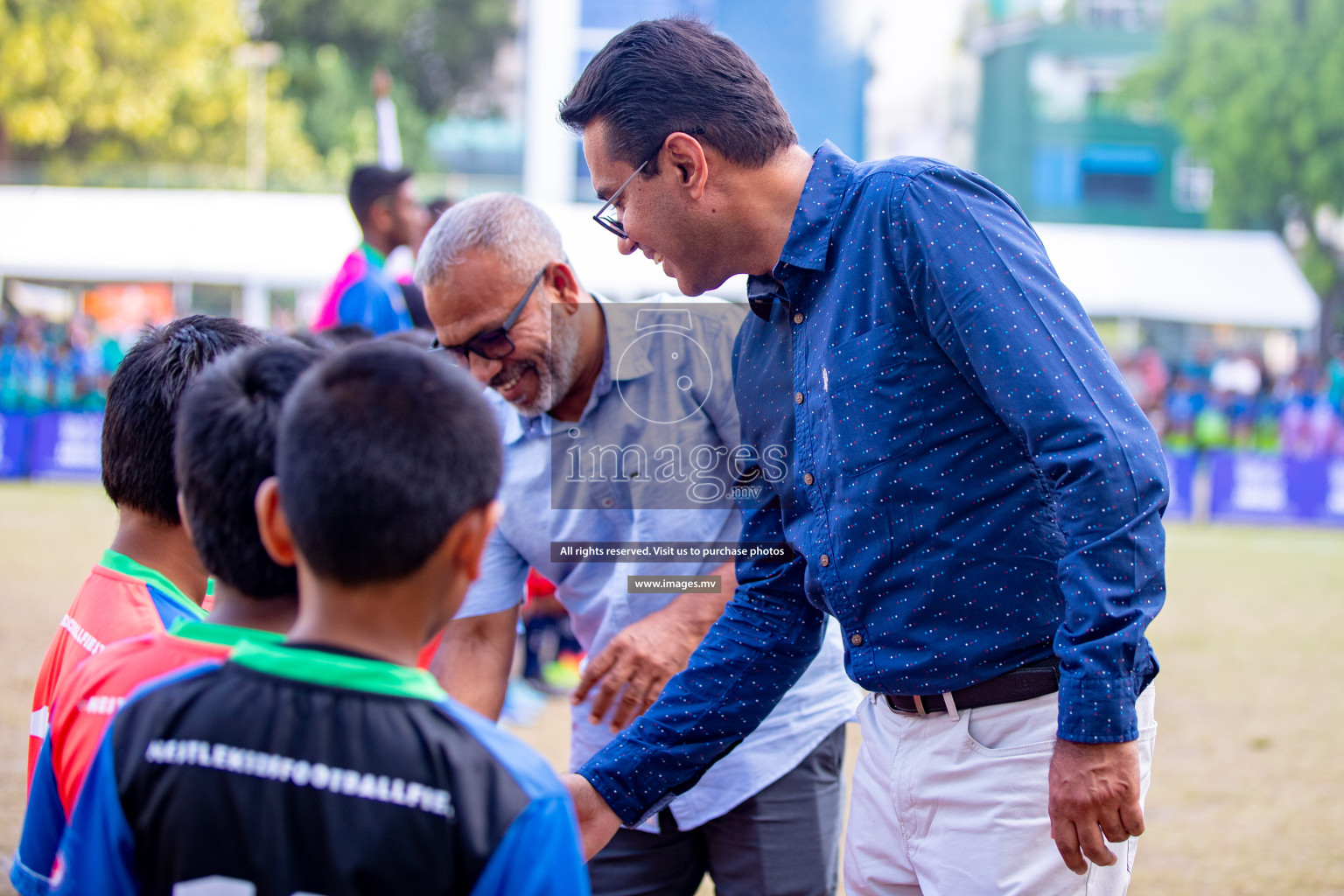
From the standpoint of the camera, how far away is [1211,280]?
24922 mm

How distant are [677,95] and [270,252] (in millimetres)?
23872

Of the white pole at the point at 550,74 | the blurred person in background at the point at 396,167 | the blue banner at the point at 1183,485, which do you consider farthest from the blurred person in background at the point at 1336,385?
the blurred person in background at the point at 396,167

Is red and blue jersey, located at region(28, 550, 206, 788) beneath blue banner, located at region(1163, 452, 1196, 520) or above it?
above

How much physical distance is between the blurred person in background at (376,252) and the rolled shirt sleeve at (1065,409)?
4.29 m

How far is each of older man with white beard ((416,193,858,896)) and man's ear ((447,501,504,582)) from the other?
1120mm

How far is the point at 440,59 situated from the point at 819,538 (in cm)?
4382

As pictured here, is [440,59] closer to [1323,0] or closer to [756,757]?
[1323,0]

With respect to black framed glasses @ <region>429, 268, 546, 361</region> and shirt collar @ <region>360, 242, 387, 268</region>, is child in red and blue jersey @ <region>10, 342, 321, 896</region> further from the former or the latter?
shirt collar @ <region>360, 242, 387, 268</region>

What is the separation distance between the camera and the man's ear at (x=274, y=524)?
4.50 ft

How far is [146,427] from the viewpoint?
1977 millimetres

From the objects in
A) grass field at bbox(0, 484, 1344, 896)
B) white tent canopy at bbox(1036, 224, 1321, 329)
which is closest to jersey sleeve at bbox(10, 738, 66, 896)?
grass field at bbox(0, 484, 1344, 896)

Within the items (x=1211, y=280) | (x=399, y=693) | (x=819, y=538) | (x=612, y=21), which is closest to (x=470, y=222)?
(x=819, y=538)

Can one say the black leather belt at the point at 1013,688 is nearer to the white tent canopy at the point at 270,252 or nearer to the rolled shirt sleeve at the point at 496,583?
the rolled shirt sleeve at the point at 496,583

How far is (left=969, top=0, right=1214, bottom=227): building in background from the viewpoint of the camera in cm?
3688
